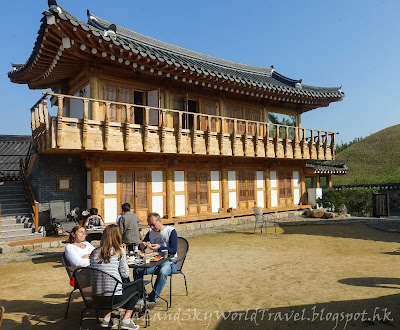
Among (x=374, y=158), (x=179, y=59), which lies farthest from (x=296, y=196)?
(x=374, y=158)

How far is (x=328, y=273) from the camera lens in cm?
670

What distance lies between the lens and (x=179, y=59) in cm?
1451

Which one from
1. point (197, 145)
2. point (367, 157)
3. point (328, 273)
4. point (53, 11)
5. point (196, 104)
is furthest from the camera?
point (367, 157)

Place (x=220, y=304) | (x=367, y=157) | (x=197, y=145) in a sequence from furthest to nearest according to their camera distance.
→ 1. (x=367, y=157)
2. (x=197, y=145)
3. (x=220, y=304)

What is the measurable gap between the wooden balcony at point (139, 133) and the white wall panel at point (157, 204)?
2.36m

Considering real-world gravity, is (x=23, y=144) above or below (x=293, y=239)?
above

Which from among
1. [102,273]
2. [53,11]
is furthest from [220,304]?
[53,11]

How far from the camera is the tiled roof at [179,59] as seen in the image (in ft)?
32.0

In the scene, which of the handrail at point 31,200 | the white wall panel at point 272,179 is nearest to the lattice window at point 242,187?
the white wall panel at point 272,179

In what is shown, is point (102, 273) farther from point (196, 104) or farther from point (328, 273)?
point (196, 104)

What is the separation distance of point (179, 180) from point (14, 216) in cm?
685

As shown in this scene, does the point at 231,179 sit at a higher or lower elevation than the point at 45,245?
higher

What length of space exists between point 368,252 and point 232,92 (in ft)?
32.4

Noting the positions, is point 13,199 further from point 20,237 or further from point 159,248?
point 159,248
